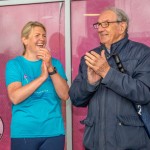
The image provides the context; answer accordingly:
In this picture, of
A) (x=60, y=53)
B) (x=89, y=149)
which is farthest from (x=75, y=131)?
(x=89, y=149)

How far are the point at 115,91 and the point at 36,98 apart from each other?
684 millimetres

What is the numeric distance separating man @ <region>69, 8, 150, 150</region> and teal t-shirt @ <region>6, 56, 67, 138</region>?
0.91 feet

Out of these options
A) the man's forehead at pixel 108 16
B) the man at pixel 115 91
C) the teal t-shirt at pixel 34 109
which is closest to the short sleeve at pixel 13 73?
the teal t-shirt at pixel 34 109

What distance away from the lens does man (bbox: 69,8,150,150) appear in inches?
80.4

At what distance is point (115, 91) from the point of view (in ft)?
6.77

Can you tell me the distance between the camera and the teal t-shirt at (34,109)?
243 centimetres

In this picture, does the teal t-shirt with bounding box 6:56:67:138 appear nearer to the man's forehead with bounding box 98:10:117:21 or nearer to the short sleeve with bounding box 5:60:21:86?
the short sleeve with bounding box 5:60:21:86

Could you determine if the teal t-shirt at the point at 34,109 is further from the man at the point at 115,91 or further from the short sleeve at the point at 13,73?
the man at the point at 115,91

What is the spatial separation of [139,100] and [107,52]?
435mm

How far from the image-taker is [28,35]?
101 inches

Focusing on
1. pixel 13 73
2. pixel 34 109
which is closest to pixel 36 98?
pixel 34 109

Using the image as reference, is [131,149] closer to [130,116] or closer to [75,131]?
[130,116]

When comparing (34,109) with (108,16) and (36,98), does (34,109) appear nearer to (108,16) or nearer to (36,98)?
(36,98)

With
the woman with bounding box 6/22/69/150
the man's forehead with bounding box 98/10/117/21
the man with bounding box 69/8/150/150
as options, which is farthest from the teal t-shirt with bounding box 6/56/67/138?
the man's forehead with bounding box 98/10/117/21
